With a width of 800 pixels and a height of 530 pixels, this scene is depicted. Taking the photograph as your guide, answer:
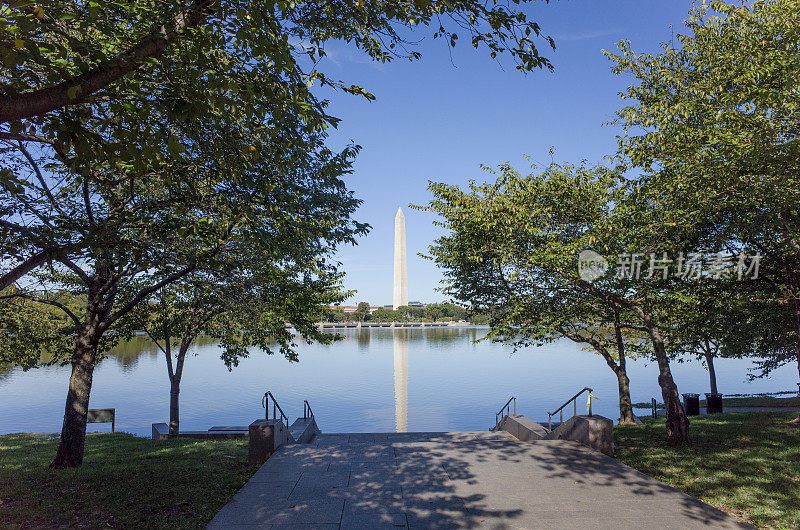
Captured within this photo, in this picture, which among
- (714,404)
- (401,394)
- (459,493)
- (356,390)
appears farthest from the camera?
(356,390)

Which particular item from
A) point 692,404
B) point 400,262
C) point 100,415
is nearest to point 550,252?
point 692,404

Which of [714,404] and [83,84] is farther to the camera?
[714,404]

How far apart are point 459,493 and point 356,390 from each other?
3136 cm

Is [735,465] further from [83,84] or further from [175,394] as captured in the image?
[175,394]

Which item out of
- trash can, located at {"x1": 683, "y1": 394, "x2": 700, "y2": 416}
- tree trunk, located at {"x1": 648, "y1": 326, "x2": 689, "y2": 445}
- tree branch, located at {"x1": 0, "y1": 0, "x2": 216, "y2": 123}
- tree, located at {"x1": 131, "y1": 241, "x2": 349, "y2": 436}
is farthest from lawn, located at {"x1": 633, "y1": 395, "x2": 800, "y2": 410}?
tree branch, located at {"x1": 0, "y1": 0, "x2": 216, "y2": 123}

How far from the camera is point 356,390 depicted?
124 ft

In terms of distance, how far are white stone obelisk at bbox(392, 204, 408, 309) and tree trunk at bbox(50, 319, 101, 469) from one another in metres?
76.2

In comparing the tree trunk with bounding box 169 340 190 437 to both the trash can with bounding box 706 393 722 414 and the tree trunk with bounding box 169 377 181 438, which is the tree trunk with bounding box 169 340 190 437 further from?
the trash can with bounding box 706 393 722 414

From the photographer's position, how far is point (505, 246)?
1398 cm

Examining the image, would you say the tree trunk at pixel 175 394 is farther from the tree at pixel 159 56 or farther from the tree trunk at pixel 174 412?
the tree at pixel 159 56

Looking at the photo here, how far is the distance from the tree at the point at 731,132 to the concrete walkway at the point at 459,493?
5.79m

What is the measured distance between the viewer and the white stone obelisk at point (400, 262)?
287 ft

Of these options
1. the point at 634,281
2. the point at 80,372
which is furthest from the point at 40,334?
the point at 634,281

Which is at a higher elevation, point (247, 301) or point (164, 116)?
point (164, 116)
